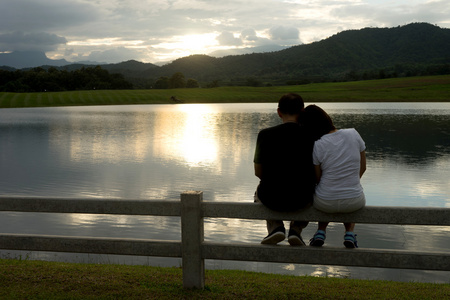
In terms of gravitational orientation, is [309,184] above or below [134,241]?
above

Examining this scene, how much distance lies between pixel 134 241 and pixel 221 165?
1564 cm

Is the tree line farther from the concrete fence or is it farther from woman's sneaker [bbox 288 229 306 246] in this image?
woman's sneaker [bbox 288 229 306 246]

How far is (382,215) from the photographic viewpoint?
15.8 feet

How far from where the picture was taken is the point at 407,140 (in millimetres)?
30453

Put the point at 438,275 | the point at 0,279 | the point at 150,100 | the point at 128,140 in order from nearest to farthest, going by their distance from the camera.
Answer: the point at 0,279
the point at 438,275
the point at 128,140
the point at 150,100

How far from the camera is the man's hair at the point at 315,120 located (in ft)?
16.9

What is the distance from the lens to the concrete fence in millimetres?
4793

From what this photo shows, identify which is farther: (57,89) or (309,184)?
(57,89)

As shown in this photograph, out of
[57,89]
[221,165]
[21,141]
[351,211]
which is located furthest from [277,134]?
[57,89]

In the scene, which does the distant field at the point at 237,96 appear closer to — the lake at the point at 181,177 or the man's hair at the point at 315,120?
the lake at the point at 181,177

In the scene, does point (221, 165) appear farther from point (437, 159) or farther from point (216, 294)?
point (216, 294)

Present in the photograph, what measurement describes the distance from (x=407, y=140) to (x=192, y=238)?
28.4m

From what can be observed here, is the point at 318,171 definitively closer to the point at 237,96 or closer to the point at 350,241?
the point at 350,241

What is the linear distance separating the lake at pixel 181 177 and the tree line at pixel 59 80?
98.2 m
